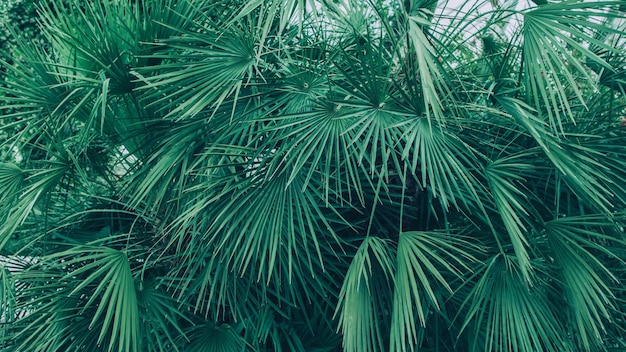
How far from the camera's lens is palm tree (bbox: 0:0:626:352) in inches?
77.2

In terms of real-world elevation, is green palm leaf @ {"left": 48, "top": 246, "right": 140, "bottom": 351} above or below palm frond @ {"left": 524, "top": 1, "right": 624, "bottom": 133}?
below

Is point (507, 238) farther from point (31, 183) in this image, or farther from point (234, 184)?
point (31, 183)

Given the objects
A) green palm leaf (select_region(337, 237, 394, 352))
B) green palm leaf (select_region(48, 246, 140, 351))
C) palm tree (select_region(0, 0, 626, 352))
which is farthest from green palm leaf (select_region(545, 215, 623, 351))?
green palm leaf (select_region(48, 246, 140, 351))

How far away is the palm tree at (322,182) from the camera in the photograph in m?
1.96

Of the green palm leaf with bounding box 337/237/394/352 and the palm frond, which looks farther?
the green palm leaf with bounding box 337/237/394/352

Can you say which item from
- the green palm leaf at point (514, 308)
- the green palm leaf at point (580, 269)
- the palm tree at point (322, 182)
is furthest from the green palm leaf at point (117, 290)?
the green palm leaf at point (580, 269)

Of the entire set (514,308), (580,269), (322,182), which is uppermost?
(322,182)

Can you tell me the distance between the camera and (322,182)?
2.10 m

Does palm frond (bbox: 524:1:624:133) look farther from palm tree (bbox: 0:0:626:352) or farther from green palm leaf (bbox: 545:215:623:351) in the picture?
→ green palm leaf (bbox: 545:215:623:351)

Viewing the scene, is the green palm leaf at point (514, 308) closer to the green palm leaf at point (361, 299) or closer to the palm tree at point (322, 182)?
the palm tree at point (322, 182)

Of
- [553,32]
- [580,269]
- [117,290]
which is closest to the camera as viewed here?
[553,32]

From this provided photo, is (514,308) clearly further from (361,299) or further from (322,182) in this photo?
(322,182)

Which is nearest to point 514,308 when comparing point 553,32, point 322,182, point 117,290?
point 322,182

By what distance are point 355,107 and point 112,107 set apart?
4.20 ft
